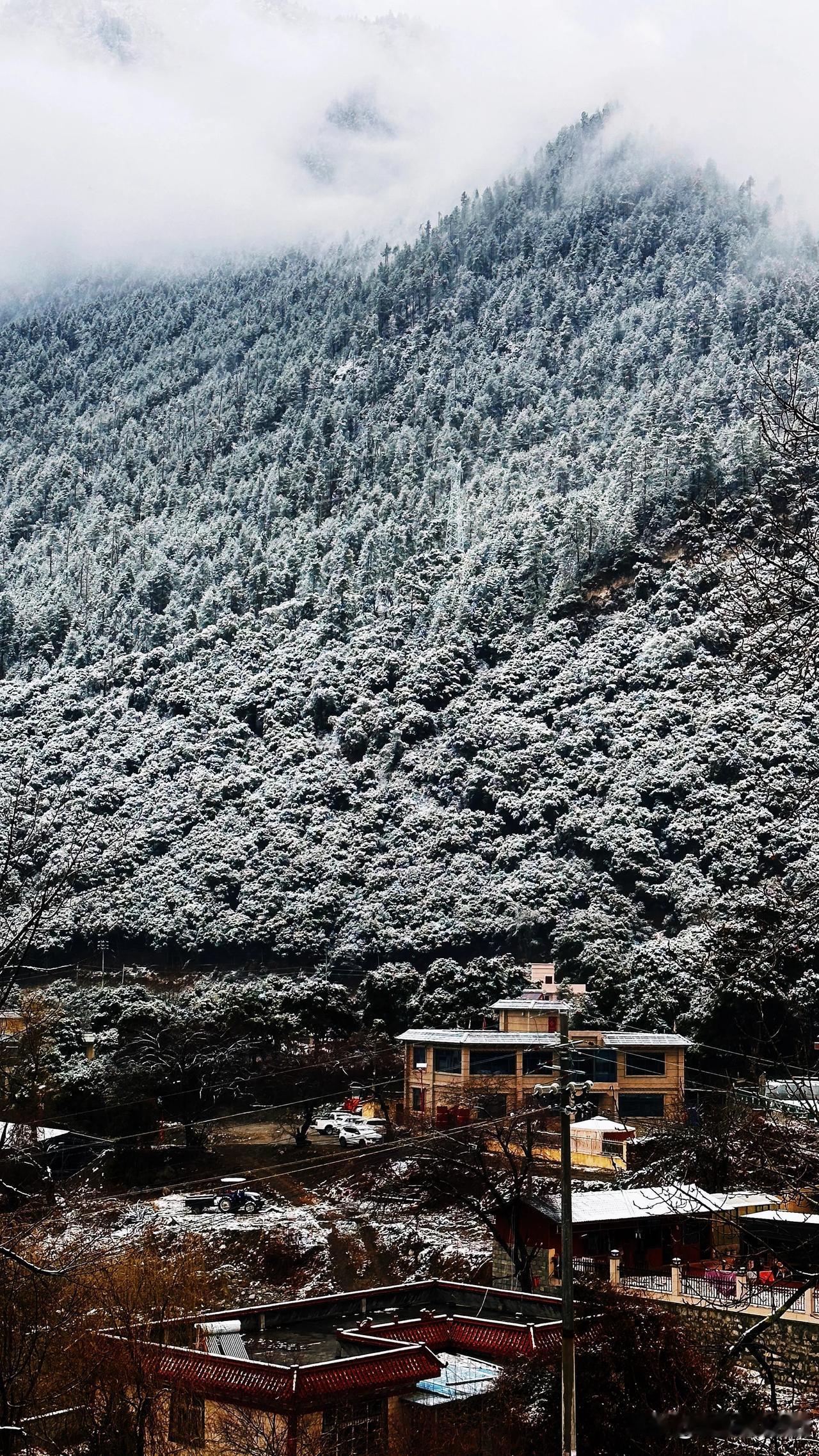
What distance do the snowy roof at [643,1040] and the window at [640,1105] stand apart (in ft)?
5.55

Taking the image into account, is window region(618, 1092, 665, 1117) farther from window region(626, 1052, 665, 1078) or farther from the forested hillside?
the forested hillside

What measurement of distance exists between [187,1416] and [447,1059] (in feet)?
102

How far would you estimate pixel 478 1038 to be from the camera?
163 ft

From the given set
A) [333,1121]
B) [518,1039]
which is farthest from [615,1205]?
[518,1039]

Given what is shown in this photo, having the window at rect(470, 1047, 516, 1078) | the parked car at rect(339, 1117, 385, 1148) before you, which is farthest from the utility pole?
the window at rect(470, 1047, 516, 1078)

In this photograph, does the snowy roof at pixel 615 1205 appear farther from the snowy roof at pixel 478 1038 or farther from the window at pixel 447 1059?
the window at pixel 447 1059

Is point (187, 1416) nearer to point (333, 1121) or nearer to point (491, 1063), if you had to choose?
point (333, 1121)

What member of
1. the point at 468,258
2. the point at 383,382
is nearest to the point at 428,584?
the point at 383,382

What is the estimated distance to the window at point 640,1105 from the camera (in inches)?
1928

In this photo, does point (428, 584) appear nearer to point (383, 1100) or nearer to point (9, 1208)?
point (383, 1100)

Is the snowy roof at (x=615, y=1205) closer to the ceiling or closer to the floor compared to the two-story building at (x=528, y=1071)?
closer to the floor

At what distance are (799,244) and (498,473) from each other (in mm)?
46977

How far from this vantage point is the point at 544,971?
64125 millimetres

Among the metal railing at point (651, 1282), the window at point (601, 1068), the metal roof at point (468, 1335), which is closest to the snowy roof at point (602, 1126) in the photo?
the window at point (601, 1068)
